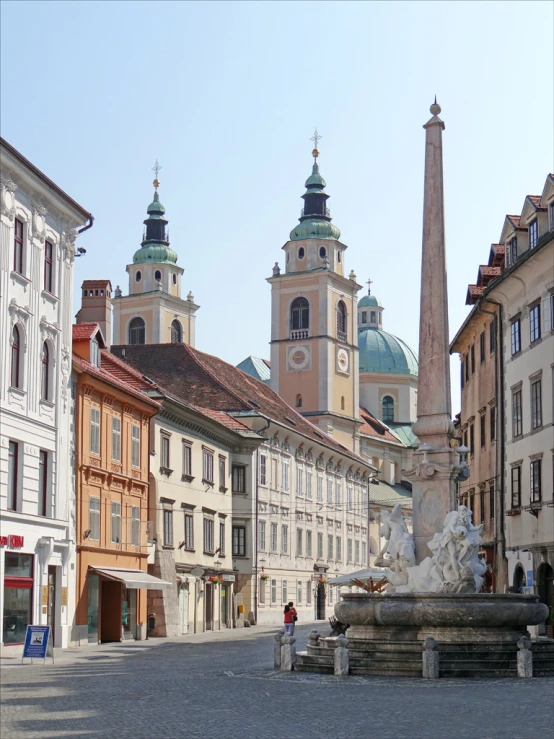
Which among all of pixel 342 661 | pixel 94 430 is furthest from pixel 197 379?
pixel 342 661

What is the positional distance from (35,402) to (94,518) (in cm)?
632

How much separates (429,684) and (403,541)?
5968mm

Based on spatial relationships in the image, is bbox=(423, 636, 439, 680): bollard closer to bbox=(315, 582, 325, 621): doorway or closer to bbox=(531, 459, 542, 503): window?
bbox=(531, 459, 542, 503): window

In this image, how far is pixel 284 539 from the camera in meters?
68.8

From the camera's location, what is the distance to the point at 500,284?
45500mm

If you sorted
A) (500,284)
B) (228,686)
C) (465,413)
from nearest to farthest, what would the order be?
(228,686), (500,284), (465,413)

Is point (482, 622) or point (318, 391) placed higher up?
point (318, 391)

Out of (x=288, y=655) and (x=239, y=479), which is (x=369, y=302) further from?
(x=288, y=655)

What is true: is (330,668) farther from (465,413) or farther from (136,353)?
(136,353)

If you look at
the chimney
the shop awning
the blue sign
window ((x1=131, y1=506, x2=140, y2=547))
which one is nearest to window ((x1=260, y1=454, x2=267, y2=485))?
the chimney

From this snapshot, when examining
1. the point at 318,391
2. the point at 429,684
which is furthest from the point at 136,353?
the point at 429,684

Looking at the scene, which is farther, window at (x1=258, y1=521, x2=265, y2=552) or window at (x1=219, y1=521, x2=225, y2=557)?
window at (x1=258, y1=521, x2=265, y2=552)

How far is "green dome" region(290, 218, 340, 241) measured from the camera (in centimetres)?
11356

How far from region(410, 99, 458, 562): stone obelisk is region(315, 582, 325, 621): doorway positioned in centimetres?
4785
